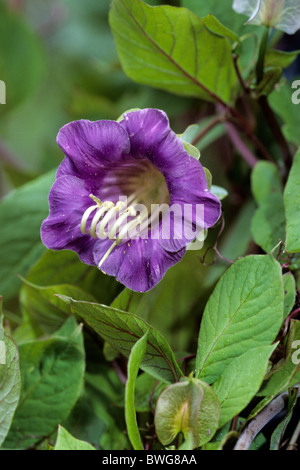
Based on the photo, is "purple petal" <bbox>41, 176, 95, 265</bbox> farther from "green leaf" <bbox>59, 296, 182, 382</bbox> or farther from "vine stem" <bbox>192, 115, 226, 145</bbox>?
"vine stem" <bbox>192, 115, 226, 145</bbox>

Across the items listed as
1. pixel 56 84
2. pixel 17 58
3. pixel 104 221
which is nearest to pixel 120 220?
pixel 104 221

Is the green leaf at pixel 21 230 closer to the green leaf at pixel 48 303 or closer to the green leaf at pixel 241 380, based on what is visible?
the green leaf at pixel 48 303

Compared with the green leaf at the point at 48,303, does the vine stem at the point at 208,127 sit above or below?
above

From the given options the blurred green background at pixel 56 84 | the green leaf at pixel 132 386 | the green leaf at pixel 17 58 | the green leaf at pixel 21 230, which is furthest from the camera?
the green leaf at pixel 17 58

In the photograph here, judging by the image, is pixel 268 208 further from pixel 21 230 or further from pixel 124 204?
pixel 21 230

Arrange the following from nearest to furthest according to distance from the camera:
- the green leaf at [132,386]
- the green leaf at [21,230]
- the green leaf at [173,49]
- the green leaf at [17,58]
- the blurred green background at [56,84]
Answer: the green leaf at [132,386]
the green leaf at [173,49]
the green leaf at [21,230]
the blurred green background at [56,84]
the green leaf at [17,58]

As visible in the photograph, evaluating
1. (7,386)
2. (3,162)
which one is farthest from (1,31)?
(7,386)

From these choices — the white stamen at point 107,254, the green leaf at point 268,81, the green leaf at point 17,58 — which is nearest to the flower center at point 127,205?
the white stamen at point 107,254

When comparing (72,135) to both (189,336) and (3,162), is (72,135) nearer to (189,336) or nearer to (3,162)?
(189,336)

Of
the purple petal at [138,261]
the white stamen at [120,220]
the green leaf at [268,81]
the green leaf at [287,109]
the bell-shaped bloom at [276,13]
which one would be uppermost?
the bell-shaped bloom at [276,13]
